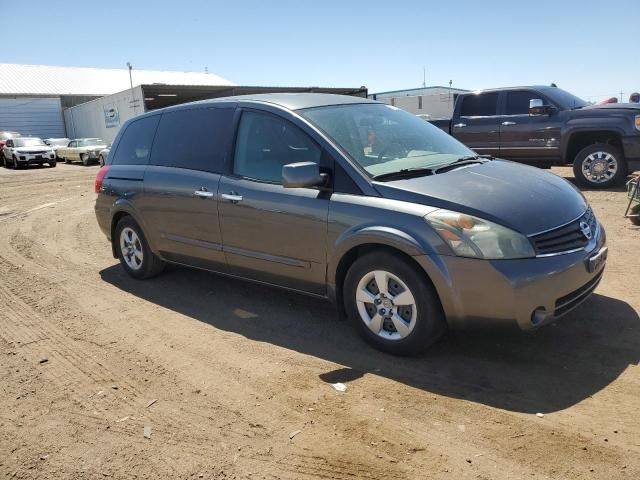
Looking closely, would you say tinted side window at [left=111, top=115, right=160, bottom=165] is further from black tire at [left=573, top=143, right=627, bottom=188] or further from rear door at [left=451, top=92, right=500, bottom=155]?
black tire at [left=573, top=143, right=627, bottom=188]

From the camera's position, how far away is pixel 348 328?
421 centimetres

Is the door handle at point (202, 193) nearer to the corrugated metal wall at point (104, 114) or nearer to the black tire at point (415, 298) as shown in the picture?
the black tire at point (415, 298)

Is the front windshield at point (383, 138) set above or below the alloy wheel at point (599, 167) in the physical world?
above

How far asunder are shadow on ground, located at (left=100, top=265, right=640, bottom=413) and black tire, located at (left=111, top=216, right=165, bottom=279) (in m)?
0.84

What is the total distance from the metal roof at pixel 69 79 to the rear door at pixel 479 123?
41.8m

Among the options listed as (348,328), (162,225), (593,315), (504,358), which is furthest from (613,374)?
(162,225)

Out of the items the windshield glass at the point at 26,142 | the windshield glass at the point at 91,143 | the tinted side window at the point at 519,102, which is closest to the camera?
the tinted side window at the point at 519,102

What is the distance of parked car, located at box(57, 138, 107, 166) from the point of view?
26.1 metres

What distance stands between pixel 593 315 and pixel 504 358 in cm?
106

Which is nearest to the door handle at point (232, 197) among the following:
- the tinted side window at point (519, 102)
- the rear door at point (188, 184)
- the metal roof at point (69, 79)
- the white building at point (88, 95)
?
the rear door at point (188, 184)

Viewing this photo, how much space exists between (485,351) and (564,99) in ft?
27.5

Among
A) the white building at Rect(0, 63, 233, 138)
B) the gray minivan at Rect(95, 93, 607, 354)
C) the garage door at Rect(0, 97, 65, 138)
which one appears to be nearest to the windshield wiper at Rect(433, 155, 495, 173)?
the gray minivan at Rect(95, 93, 607, 354)

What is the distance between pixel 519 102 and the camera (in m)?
10.8

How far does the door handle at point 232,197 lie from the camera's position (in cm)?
439
